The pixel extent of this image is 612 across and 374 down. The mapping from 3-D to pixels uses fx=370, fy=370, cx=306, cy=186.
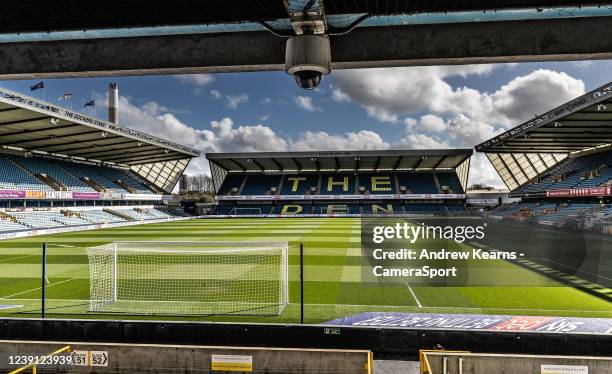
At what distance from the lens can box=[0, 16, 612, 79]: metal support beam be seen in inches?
136

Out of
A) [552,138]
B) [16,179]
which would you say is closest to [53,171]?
[16,179]

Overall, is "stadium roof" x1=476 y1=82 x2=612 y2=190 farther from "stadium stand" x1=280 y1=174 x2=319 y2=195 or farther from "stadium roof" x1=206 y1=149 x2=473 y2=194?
"stadium stand" x1=280 y1=174 x2=319 y2=195

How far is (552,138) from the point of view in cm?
3809

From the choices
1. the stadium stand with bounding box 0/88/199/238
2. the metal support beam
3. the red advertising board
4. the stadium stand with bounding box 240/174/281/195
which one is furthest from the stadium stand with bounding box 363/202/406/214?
the metal support beam

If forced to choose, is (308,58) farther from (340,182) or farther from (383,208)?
(340,182)

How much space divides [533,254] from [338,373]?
1559 centimetres

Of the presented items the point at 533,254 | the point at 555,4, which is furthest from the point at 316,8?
the point at 533,254

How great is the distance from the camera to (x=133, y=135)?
131 feet

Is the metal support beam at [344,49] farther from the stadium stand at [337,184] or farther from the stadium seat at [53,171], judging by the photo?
the stadium stand at [337,184]

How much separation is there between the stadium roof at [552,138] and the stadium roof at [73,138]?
3869 cm

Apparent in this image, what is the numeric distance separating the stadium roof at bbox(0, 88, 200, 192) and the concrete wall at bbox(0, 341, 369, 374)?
24.5m

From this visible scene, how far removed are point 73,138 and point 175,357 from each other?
128 feet

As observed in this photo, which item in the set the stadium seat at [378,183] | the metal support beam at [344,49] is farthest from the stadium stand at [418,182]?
the metal support beam at [344,49]

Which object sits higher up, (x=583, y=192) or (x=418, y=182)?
(x=418, y=182)
